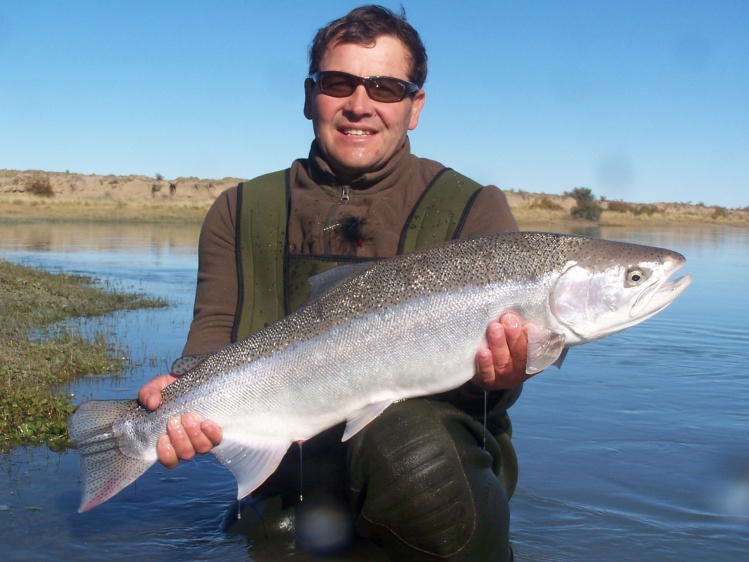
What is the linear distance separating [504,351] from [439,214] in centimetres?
99

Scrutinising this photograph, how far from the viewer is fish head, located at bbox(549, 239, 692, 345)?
11.3ft

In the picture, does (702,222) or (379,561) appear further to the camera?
(702,222)

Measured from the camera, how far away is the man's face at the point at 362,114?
411 cm

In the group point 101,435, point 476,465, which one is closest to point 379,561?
point 476,465

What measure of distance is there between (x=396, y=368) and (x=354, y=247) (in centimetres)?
93

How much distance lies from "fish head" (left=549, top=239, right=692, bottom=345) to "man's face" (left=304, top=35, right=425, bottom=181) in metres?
1.20

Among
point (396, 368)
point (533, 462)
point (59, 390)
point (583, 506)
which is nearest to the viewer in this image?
point (396, 368)

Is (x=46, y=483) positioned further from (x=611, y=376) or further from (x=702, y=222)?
(x=702, y=222)

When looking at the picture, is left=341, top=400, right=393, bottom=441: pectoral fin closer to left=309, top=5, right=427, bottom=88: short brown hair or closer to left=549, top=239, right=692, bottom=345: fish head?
left=549, top=239, right=692, bottom=345: fish head

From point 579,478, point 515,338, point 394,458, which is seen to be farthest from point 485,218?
point 579,478

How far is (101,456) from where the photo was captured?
361 centimetres

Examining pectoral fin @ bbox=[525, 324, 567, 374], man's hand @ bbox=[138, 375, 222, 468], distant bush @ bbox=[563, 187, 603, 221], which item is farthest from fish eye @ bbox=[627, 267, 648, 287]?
distant bush @ bbox=[563, 187, 603, 221]

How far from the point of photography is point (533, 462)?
5.74m

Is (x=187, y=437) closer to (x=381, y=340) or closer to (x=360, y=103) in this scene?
(x=381, y=340)
